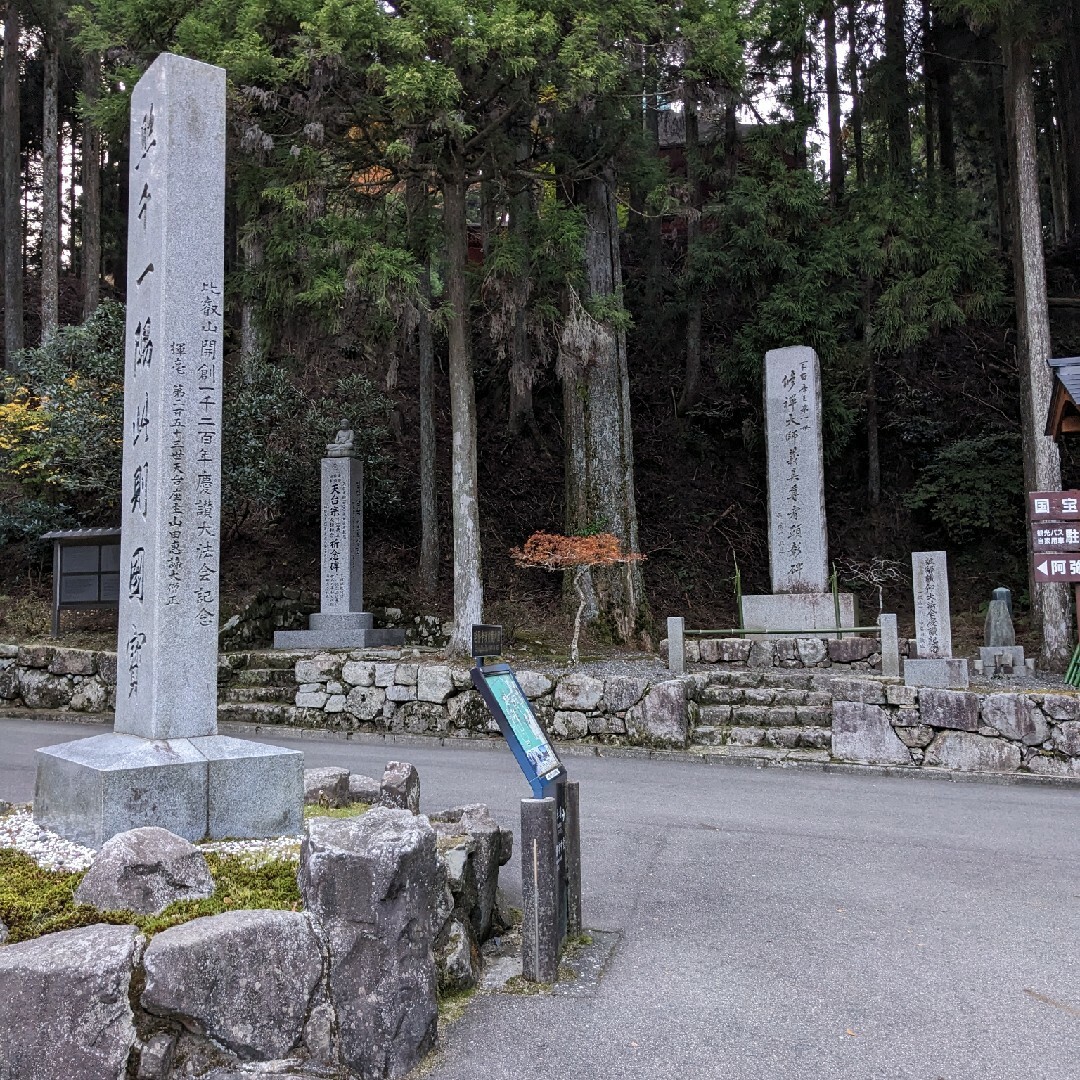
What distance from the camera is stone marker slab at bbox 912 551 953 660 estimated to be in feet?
33.7

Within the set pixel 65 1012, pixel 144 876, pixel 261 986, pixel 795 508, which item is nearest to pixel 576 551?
pixel 795 508

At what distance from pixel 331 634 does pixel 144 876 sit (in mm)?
11181

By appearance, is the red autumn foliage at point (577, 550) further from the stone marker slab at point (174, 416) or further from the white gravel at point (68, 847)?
the white gravel at point (68, 847)

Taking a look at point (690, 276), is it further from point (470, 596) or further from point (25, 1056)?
point (25, 1056)

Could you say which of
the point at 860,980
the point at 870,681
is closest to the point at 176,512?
the point at 860,980

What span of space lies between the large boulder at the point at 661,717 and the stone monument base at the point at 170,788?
5.88m

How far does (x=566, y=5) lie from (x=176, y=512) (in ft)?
31.7

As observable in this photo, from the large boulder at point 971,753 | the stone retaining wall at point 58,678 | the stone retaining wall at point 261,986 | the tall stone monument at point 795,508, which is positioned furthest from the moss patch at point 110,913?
the tall stone monument at point 795,508

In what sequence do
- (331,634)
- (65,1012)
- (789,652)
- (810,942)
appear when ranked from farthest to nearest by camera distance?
(331,634)
(789,652)
(810,942)
(65,1012)

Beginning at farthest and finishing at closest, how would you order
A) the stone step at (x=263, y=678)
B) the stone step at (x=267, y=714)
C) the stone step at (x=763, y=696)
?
1. the stone step at (x=263, y=678)
2. the stone step at (x=267, y=714)
3. the stone step at (x=763, y=696)

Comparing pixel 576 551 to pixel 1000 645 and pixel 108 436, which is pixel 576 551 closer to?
pixel 1000 645

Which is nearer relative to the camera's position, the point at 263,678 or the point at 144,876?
the point at 144,876

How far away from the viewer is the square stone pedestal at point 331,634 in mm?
14164

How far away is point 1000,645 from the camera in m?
13.7
